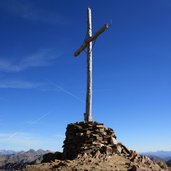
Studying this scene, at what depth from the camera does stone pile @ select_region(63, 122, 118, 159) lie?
2164cm

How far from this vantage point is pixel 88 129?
75.9ft

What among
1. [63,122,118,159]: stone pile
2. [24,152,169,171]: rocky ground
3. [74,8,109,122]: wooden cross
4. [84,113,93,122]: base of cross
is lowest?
[24,152,169,171]: rocky ground

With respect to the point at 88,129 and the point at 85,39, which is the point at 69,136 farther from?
the point at 85,39

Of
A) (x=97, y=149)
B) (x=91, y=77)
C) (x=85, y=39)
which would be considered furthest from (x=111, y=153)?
(x=85, y=39)

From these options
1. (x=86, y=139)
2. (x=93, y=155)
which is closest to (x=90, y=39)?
(x=86, y=139)

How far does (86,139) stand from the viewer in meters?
22.3

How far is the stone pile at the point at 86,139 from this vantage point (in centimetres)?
2164

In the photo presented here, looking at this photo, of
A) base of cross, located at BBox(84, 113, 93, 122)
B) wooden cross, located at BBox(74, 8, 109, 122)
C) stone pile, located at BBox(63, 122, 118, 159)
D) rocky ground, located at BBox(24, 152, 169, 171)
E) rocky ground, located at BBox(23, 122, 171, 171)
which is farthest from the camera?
wooden cross, located at BBox(74, 8, 109, 122)

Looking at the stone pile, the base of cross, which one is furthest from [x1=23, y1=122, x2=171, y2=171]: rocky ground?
the base of cross

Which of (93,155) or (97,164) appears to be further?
(93,155)

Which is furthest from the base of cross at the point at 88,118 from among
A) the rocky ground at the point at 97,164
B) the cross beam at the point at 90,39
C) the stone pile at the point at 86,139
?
the cross beam at the point at 90,39

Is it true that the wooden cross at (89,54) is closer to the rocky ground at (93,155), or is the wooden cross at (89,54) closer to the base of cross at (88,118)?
the base of cross at (88,118)

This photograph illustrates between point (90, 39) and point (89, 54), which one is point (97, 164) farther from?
point (90, 39)

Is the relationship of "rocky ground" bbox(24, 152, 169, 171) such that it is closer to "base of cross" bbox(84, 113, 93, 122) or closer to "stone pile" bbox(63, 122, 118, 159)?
"stone pile" bbox(63, 122, 118, 159)
